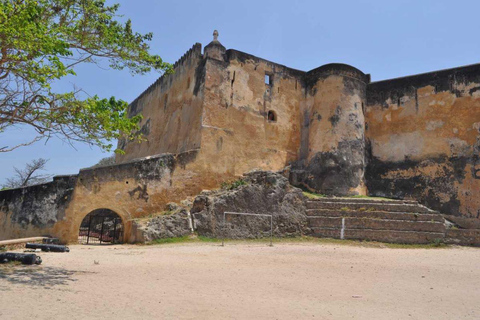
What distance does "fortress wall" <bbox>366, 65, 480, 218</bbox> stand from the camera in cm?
1659

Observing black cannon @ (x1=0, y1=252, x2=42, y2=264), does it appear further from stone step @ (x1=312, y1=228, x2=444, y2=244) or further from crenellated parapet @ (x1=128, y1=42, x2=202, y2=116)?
stone step @ (x1=312, y1=228, x2=444, y2=244)

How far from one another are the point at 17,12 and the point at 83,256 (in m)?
5.54

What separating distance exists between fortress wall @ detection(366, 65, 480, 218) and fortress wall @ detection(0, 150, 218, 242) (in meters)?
9.92

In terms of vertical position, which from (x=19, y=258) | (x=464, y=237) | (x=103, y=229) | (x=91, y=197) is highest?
(x=91, y=197)

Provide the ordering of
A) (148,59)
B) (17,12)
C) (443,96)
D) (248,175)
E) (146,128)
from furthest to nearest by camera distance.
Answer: (146,128)
(443,96)
(248,175)
(148,59)
(17,12)

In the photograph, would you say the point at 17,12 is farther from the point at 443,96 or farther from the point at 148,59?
the point at 443,96

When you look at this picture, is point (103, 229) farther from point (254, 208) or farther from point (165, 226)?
point (254, 208)

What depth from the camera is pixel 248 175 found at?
15.7m

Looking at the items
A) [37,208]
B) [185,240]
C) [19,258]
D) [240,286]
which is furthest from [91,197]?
[240,286]

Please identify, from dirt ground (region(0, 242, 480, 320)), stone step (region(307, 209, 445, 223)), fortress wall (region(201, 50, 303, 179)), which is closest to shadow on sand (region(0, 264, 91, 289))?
dirt ground (region(0, 242, 480, 320))

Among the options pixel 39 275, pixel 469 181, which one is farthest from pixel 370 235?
pixel 39 275

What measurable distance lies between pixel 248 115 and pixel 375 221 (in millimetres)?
6988

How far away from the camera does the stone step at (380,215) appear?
46.2ft

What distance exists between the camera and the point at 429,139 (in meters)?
17.6
